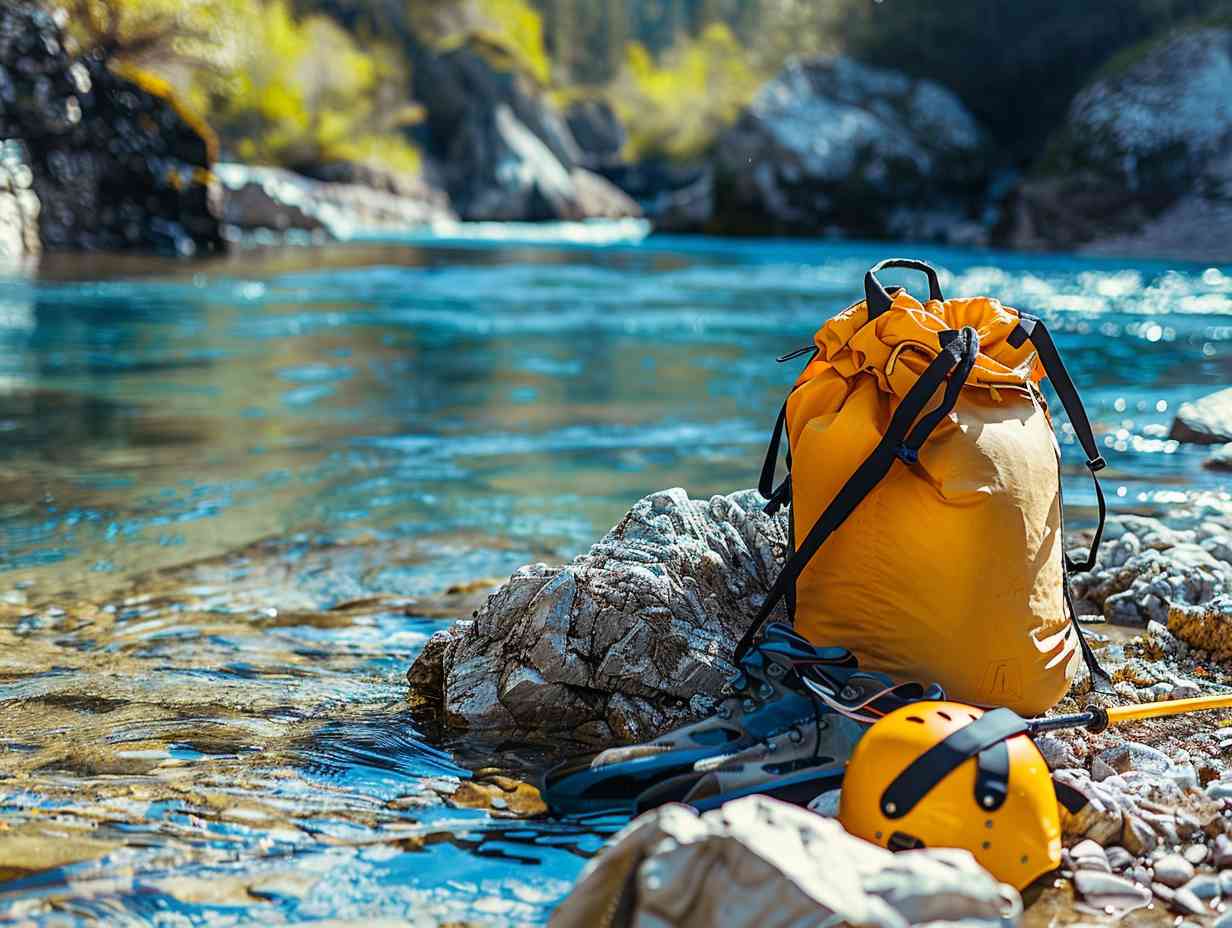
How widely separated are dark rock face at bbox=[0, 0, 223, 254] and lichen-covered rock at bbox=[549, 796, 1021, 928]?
26.8 metres

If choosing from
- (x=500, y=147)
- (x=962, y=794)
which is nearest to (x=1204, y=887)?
(x=962, y=794)

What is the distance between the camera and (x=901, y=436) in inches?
121

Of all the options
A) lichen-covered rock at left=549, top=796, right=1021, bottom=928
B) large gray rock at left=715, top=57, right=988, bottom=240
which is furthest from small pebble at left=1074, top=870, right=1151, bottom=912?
large gray rock at left=715, top=57, right=988, bottom=240

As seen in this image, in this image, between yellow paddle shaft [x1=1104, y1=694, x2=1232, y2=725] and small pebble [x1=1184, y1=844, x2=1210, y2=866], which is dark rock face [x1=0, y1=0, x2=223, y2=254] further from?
small pebble [x1=1184, y1=844, x2=1210, y2=866]

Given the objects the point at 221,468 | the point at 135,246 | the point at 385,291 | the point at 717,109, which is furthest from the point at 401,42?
the point at 221,468

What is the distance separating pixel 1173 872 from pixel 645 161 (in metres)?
71.6

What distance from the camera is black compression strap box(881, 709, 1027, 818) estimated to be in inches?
96.7

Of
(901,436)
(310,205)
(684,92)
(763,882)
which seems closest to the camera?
(763,882)

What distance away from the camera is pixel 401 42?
248 feet

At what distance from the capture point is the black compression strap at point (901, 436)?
3.07 m

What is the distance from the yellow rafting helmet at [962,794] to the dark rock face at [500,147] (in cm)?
4892

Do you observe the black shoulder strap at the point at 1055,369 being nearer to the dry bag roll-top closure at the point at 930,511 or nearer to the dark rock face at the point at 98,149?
the dry bag roll-top closure at the point at 930,511

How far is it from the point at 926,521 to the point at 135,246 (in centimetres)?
2673

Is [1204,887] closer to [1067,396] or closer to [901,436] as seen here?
[901,436]
